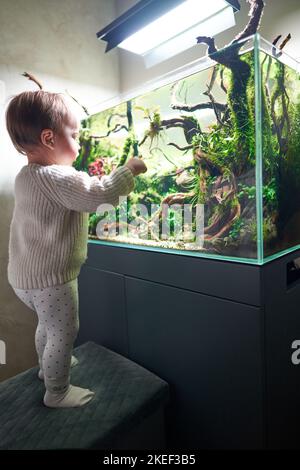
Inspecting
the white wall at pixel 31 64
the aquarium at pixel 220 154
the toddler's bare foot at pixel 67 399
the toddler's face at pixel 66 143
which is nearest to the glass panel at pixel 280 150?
the aquarium at pixel 220 154

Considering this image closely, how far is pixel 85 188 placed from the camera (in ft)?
2.84

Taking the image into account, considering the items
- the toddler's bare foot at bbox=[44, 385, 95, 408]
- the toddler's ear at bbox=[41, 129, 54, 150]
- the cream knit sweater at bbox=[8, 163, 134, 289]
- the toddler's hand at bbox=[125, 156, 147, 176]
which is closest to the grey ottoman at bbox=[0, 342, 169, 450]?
the toddler's bare foot at bbox=[44, 385, 95, 408]

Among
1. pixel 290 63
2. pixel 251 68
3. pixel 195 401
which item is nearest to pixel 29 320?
pixel 195 401

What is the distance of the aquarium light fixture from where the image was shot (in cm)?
112

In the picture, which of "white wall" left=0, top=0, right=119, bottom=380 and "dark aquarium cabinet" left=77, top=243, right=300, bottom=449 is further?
"white wall" left=0, top=0, right=119, bottom=380

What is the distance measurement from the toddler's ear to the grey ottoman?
32.8 inches

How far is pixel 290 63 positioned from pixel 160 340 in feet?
3.46

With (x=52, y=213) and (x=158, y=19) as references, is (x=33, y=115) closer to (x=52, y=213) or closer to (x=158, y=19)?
(x=52, y=213)

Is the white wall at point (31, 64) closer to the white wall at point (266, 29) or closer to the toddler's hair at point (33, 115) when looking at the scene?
the white wall at point (266, 29)

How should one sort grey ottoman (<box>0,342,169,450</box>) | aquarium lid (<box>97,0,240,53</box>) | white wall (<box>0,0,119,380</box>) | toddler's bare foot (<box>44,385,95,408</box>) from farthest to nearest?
1. white wall (<box>0,0,119,380</box>)
2. aquarium lid (<box>97,0,240,53</box>)
3. toddler's bare foot (<box>44,385,95,408</box>)
4. grey ottoman (<box>0,342,169,450</box>)

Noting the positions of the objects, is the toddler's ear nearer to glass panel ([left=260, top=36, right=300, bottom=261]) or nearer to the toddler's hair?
the toddler's hair

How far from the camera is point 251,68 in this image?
82 centimetres

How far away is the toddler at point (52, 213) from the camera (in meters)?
0.89

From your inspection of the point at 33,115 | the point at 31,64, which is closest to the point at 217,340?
the point at 33,115
